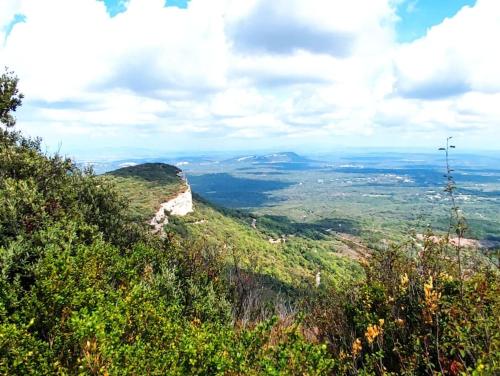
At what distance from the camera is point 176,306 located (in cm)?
1803

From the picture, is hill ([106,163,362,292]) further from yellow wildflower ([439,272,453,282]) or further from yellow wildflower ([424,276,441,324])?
yellow wildflower ([424,276,441,324])

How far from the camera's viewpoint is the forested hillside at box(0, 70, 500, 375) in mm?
11125

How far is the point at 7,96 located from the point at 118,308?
94.1 ft

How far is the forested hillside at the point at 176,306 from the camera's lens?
11.1m

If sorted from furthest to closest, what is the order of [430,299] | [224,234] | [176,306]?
1. [224,234]
2. [176,306]
3. [430,299]

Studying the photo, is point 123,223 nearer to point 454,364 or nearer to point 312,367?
point 312,367

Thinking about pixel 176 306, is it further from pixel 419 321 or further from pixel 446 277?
pixel 446 277

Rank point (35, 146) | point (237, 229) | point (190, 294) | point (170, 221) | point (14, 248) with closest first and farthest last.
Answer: point (14, 248) < point (190, 294) < point (35, 146) < point (170, 221) < point (237, 229)

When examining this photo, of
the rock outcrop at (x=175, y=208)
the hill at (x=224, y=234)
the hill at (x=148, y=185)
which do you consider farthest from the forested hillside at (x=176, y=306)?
the rock outcrop at (x=175, y=208)

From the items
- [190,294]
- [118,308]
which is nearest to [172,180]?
[190,294]

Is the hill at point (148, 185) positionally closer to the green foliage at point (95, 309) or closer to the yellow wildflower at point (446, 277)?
the green foliage at point (95, 309)

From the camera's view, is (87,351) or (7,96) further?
(7,96)

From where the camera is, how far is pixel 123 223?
107ft

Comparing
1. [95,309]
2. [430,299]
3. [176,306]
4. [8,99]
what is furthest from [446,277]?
[8,99]
